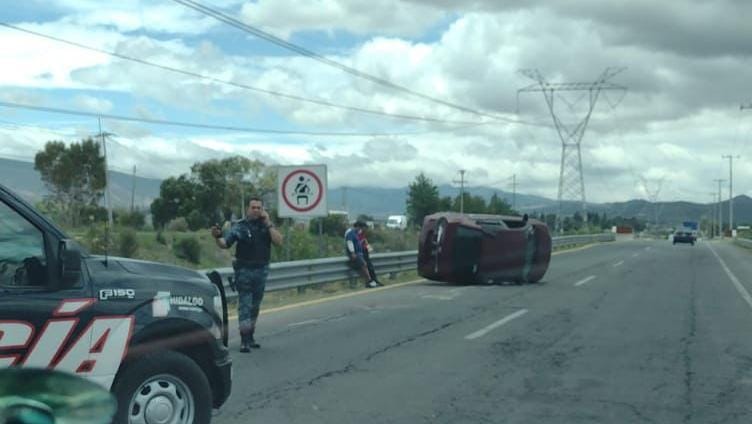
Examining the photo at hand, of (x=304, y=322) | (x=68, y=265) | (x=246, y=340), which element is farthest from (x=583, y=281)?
(x=68, y=265)

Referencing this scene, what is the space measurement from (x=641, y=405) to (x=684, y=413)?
0.40 meters

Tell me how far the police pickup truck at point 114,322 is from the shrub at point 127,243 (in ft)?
65.6

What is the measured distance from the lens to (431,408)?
25.7 ft

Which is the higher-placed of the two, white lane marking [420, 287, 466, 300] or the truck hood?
the truck hood

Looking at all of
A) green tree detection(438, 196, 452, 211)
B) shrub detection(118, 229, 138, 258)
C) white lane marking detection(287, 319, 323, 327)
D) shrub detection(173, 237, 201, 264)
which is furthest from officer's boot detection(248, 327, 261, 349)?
green tree detection(438, 196, 452, 211)

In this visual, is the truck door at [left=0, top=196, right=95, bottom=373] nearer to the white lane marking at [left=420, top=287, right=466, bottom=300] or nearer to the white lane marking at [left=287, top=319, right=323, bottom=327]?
the white lane marking at [left=287, top=319, right=323, bottom=327]

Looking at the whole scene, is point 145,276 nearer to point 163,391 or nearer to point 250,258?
point 163,391

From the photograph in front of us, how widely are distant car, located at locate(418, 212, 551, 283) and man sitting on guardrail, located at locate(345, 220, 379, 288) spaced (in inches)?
63.3

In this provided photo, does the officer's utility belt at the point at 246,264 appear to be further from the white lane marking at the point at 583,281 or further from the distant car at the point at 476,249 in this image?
the white lane marking at the point at 583,281

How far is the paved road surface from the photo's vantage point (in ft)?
25.6

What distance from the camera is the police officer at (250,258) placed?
10.8 metres

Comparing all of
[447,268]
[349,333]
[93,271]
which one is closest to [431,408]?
[93,271]

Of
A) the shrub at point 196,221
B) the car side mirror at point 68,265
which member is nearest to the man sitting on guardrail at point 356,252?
the car side mirror at point 68,265

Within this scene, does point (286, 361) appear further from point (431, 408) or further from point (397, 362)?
point (431, 408)
